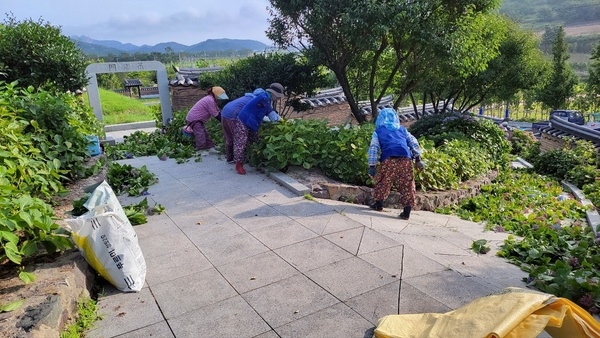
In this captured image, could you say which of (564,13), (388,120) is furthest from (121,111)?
(564,13)

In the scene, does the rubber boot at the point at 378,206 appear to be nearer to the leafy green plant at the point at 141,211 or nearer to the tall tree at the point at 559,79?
the leafy green plant at the point at 141,211

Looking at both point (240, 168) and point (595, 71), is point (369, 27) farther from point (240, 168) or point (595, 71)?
point (595, 71)

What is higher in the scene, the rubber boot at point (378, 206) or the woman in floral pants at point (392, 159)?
the woman in floral pants at point (392, 159)

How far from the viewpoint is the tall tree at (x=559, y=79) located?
2738 centimetres

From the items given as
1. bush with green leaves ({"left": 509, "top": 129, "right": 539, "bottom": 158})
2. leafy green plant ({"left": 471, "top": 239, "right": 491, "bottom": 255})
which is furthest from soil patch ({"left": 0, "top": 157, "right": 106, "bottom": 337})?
bush with green leaves ({"left": 509, "top": 129, "right": 539, "bottom": 158})

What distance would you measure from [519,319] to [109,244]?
2778mm

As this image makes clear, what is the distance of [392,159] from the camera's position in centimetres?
538

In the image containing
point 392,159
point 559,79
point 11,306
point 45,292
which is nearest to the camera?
point 11,306

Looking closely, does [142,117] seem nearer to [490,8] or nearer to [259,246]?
[490,8]

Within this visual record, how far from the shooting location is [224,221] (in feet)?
16.0

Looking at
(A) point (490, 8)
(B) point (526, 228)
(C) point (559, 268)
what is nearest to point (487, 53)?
(A) point (490, 8)

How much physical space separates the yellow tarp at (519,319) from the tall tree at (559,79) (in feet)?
97.8

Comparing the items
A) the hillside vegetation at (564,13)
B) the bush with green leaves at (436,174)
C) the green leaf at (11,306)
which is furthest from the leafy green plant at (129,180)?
the hillside vegetation at (564,13)

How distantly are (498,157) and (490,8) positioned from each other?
13.3 feet
